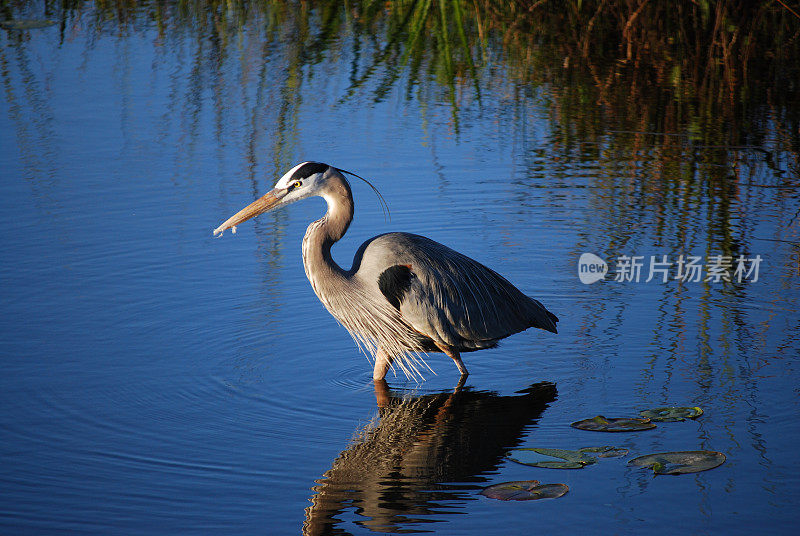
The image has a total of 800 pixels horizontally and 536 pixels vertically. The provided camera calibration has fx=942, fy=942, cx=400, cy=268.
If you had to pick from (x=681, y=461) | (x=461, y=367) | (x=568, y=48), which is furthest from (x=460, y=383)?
(x=568, y=48)

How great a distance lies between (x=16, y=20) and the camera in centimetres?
1306

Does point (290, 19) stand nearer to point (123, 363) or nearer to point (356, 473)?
point (123, 363)

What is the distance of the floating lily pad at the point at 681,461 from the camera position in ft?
13.1

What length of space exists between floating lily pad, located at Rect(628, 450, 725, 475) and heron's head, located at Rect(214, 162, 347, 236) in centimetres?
227

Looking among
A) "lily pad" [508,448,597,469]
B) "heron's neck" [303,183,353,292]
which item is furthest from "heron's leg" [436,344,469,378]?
"lily pad" [508,448,597,469]

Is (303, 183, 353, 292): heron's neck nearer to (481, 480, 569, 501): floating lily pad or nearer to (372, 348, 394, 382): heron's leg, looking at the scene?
(372, 348, 394, 382): heron's leg

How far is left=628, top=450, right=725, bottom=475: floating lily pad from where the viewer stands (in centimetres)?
399

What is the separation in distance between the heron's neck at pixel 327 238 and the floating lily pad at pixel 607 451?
69.4 inches

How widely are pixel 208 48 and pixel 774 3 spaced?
24.8 feet

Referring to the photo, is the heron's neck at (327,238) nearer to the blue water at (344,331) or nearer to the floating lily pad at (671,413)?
the blue water at (344,331)

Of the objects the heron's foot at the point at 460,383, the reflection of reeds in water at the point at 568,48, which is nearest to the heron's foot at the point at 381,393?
the heron's foot at the point at 460,383

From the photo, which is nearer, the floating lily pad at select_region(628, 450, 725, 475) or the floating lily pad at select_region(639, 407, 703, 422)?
the floating lily pad at select_region(628, 450, 725, 475)

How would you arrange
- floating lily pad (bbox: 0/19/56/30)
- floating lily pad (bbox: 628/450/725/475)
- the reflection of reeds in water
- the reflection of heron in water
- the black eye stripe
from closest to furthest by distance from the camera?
the reflection of heron in water, floating lily pad (bbox: 628/450/725/475), the black eye stripe, the reflection of reeds in water, floating lily pad (bbox: 0/19/56/30)

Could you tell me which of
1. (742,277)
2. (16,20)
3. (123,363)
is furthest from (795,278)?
(16,20)
